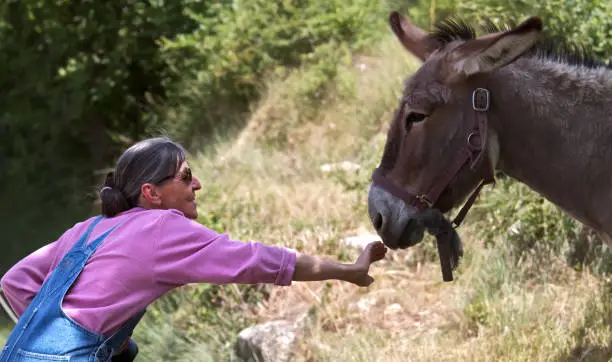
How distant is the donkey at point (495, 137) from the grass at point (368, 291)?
127 cm

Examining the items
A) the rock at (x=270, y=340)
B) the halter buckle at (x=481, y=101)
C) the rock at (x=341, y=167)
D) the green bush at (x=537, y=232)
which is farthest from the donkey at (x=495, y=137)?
the rock at (x=341, y=167)

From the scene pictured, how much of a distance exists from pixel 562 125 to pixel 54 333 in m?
2.06

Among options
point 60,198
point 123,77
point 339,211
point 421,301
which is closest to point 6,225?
point 60,198

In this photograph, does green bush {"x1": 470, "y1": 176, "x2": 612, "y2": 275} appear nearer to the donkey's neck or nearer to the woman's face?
the donkey's neck

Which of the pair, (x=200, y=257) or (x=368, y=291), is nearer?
(x=200, y=257)

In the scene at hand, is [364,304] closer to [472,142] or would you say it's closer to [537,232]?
[537,232]

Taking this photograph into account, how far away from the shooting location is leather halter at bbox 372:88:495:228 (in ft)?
11.0

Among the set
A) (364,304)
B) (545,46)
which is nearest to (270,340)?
(364,304)

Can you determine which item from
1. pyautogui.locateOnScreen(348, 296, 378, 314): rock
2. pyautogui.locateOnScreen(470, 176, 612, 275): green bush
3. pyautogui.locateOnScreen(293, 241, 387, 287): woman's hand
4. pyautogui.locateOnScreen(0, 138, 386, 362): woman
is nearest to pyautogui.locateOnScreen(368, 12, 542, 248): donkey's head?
pyautogui.locateOnScreen(293, 241, 387, 287): woman's hand

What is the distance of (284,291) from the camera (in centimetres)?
592

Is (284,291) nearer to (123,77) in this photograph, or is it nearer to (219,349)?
(219,349)

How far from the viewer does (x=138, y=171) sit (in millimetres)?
3143

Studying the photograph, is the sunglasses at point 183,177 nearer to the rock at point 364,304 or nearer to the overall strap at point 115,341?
the overall strap at point 115,341

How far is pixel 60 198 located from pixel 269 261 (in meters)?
8.35
